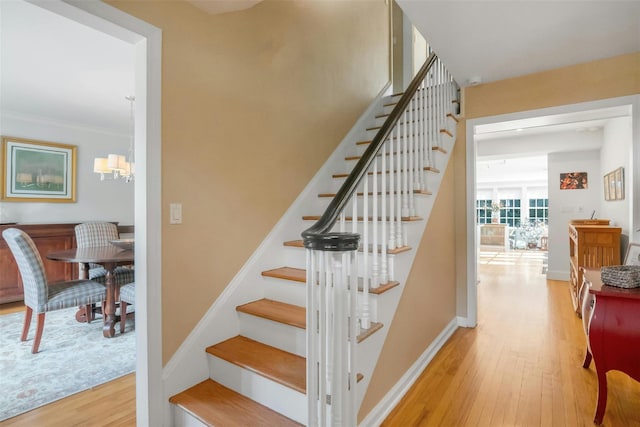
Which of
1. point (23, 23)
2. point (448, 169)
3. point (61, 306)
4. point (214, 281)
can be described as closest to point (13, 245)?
point (61, 306)

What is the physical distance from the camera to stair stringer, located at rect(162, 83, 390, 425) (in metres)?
1.79

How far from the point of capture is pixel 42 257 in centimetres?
433

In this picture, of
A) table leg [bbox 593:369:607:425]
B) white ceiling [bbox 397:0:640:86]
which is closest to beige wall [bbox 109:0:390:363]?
white ceiling [bbox 397:0:640:86]

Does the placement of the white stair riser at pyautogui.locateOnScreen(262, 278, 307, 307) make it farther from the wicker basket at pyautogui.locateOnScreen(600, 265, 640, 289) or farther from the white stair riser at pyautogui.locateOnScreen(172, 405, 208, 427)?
the wicker basket at pyautogui.locateOnScreen(600, 265, 640, 289)

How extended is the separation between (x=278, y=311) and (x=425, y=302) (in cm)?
118

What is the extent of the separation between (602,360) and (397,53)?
4.49 m

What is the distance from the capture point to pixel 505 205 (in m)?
11.9

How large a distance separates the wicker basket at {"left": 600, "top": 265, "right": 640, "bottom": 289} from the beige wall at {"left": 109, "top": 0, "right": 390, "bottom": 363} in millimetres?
2138

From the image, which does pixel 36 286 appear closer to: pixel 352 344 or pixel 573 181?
pixel 352 344

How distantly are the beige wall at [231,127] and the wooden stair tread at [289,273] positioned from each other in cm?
22

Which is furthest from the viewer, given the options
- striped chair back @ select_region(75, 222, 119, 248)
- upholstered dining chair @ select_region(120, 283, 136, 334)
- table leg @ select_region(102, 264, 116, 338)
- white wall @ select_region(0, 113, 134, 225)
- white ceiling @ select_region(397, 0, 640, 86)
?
white wall @ select_region(0, 113, 134, 225)

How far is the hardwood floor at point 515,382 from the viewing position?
1823 millimetres

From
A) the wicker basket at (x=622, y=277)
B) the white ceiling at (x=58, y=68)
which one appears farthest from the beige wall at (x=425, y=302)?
the white ceiling at (x=58, y=68)

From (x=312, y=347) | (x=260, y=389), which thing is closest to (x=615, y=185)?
(x=312, y=347)
